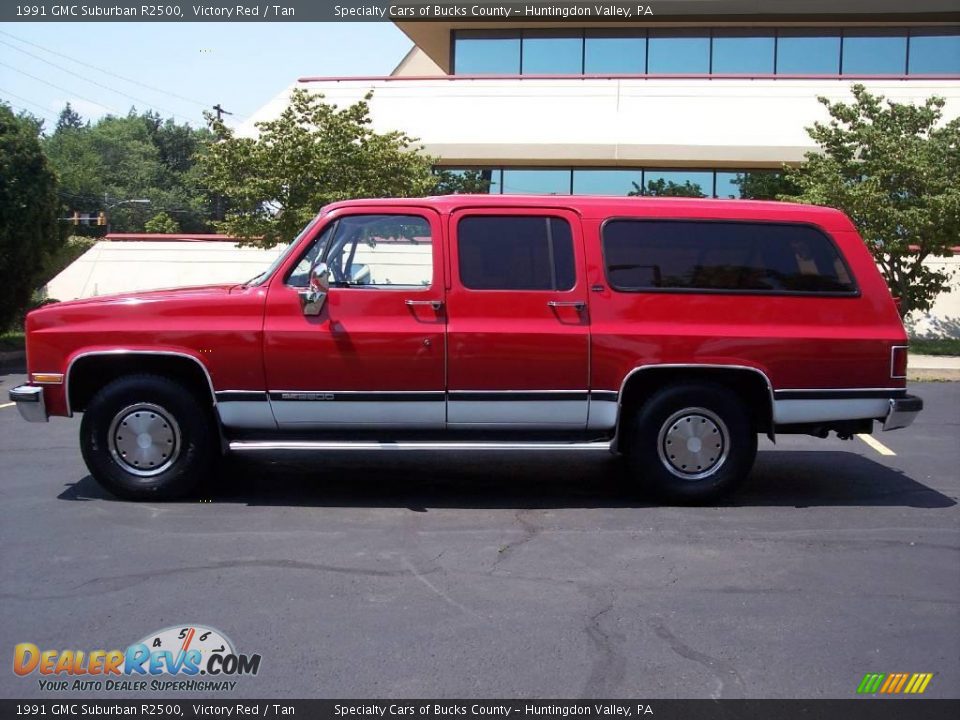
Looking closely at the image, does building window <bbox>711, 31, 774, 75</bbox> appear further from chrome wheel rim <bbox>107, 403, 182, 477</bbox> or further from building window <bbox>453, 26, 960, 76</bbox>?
chrome wheel rim <bbox>107, 403, 182, 477</bbox>

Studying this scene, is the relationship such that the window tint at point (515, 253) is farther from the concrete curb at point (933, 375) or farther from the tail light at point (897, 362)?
the concrete curb at point (933, 375)

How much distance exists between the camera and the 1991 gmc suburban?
6.73 metres

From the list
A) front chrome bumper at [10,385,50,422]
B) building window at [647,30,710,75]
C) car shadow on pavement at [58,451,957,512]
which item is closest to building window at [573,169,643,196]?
building window at [647,30,710,75]

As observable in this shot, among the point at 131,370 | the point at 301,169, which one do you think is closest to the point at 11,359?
the point at 301,169

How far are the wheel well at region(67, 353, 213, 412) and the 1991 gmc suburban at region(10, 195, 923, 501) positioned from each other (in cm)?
2

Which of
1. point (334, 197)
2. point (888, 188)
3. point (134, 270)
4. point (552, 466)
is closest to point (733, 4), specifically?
point (888, 188)

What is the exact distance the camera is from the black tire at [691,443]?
6.85 meters

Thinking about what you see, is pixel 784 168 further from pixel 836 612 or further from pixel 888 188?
pixel 836 612

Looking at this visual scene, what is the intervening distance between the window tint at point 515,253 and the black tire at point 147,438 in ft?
6.97

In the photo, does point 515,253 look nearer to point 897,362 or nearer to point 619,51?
point 897,362

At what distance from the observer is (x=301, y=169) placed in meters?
20.0

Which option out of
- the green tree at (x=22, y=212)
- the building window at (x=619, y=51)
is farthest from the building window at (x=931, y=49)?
the green tree at (x=22, y=212)

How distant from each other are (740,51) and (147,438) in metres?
25.2

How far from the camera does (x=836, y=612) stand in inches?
192
